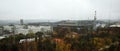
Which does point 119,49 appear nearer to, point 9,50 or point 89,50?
point 89,50

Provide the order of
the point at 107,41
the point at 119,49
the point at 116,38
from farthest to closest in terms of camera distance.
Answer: the point at 116,38, the point at 107,41, the point at 119,49

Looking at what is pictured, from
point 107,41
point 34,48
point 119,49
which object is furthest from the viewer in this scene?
point 107,41

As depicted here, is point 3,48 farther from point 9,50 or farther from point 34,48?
point 34,48

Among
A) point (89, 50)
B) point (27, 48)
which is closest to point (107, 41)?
point (89, 50)

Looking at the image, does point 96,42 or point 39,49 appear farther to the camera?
point 96,42

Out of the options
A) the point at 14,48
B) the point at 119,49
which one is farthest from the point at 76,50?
the point at 14,48

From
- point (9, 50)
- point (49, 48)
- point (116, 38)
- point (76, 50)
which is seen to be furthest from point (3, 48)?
point (116, 38)

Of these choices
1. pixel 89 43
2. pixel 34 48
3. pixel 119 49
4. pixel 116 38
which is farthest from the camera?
pixel 116 38

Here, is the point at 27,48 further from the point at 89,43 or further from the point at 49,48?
the point at 89,43
